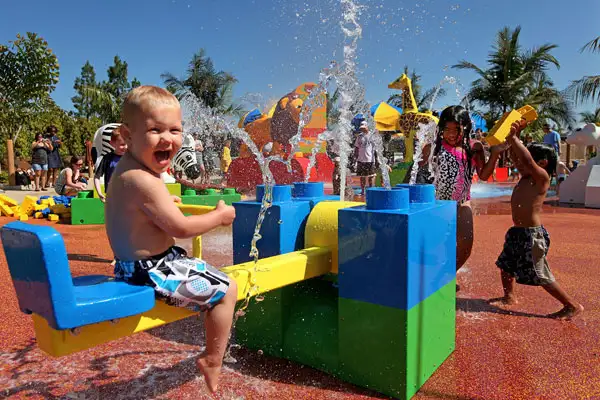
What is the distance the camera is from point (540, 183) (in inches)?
135

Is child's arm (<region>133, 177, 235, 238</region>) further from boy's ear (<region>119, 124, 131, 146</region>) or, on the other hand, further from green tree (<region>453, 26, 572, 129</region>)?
green tree (<region>453, 26, 572, 129</region>)

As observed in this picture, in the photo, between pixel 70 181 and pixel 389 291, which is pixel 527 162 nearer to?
pixel 389 291

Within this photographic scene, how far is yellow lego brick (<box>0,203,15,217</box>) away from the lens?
824cm

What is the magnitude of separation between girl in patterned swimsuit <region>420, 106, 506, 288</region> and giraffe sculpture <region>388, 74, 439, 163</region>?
826cm

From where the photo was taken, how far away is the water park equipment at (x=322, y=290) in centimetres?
145

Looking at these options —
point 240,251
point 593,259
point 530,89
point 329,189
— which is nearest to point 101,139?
point 240,251

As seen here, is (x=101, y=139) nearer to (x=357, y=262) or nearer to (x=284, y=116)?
(x=357, y=262)

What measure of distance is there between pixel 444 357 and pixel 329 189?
11.1m

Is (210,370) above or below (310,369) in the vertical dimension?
above

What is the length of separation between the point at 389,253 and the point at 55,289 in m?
1.36

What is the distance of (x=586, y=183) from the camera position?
9.84m

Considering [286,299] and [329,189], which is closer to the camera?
[286,299]

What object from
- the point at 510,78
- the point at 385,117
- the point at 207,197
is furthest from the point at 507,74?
the point at 207,197

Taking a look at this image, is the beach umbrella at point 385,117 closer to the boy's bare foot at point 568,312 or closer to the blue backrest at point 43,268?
the boy's bare foot at point 568,312
